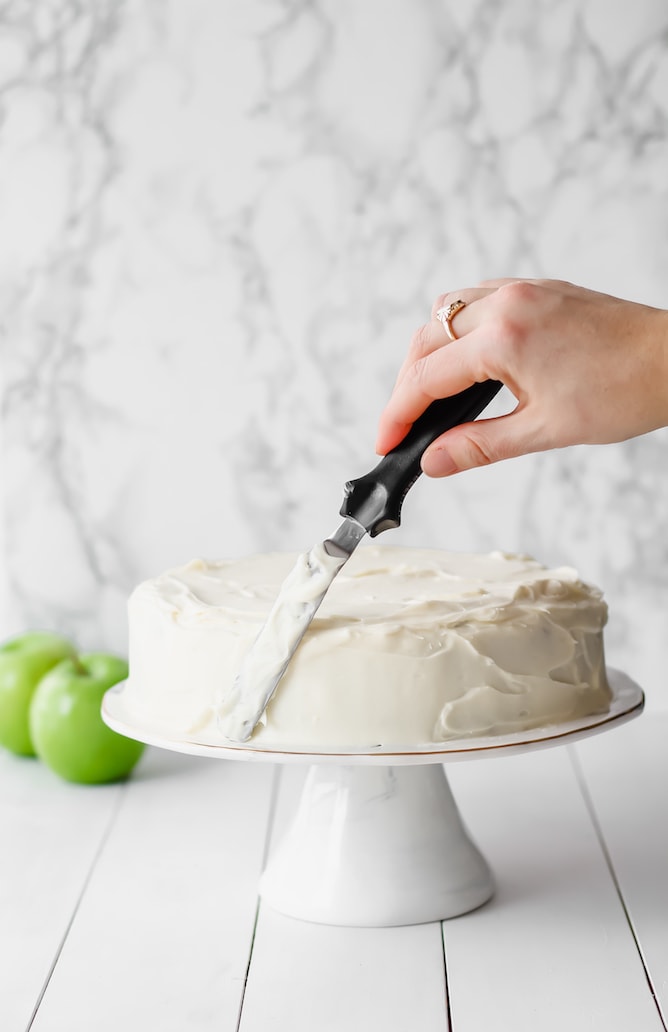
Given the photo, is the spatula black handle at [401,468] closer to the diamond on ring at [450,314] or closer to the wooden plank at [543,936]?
the diamond on ring at [450,314]

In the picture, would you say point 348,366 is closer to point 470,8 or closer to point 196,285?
point 196,285

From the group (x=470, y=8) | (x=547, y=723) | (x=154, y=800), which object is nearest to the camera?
(x=547, y=723)

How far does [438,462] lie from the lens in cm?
100

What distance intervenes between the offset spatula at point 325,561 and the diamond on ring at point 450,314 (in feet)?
0.18

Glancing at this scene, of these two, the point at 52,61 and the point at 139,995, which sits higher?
the point at 52,61

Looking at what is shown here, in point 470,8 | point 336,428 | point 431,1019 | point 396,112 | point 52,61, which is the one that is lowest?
point 431,1019

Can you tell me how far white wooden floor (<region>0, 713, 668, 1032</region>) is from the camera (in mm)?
1005

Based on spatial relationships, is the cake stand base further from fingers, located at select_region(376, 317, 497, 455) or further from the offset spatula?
fingers, located at select_region(376, 317, 497, 455)

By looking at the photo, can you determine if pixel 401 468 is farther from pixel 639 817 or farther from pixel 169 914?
pixel 639 817

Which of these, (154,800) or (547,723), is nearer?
(547,723)

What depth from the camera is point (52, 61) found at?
1.87 meters

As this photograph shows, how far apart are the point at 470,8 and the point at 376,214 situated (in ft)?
1.18

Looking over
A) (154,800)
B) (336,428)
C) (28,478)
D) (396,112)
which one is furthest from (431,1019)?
(396,112)

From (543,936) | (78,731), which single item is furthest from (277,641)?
(78,731)
